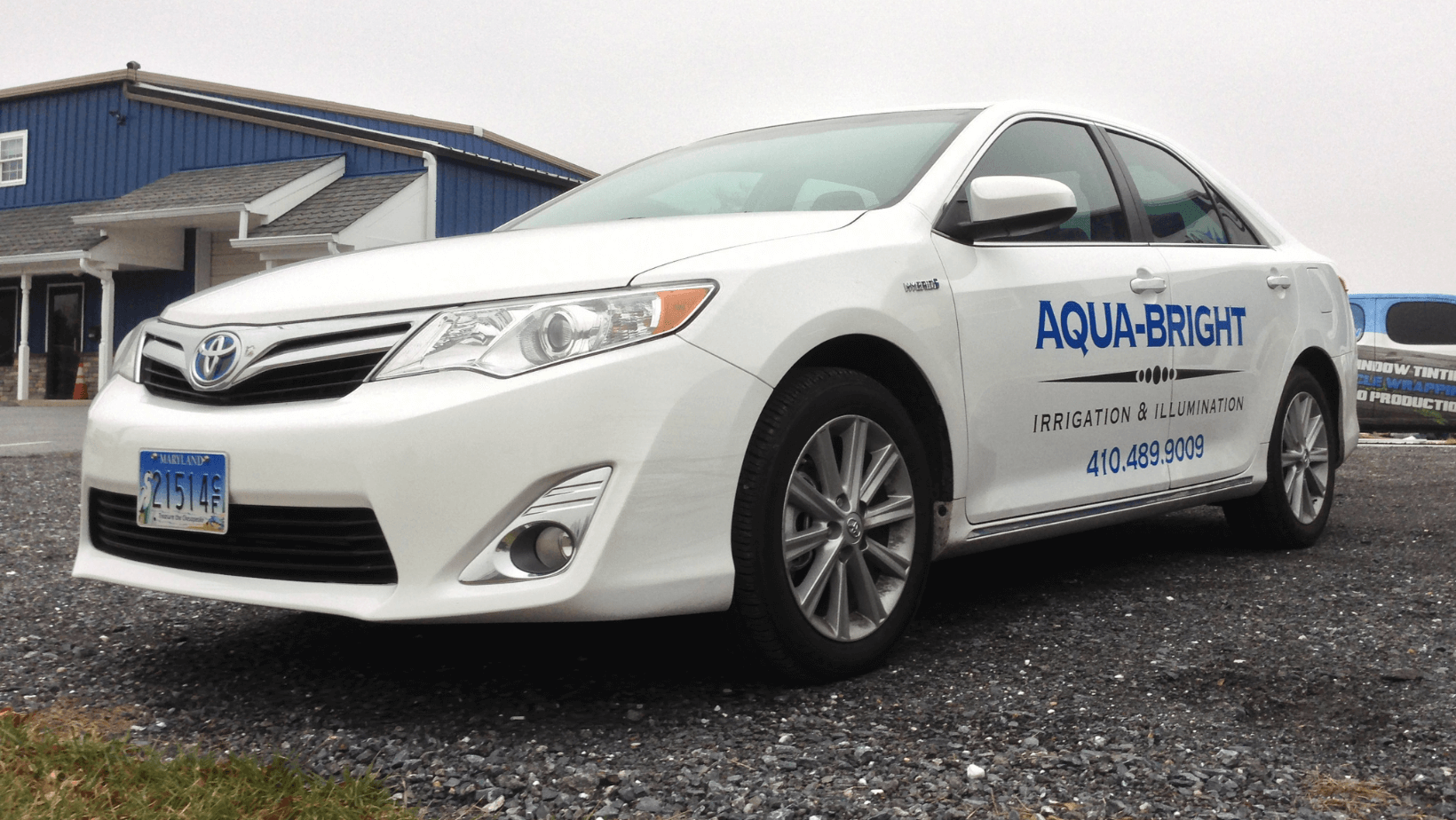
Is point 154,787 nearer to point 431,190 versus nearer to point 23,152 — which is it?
point 431,190

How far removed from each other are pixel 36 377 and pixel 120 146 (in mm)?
4520

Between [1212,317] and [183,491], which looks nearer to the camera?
[183,491]

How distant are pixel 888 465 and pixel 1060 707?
68 cm

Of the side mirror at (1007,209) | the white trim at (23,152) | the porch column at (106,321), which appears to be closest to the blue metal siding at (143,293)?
the porch column at (106,321)

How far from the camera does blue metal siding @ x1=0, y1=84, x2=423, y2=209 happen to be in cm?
2011

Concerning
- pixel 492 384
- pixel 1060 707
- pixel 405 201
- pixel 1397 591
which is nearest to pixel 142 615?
pixel 492 384

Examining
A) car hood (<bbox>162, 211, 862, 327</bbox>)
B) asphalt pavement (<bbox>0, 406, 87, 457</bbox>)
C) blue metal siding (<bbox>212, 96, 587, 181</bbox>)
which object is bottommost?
asphalt pavement (<bbox>0, 406, 87, 457</bbox>)

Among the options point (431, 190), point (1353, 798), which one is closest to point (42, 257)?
point (431, 190)

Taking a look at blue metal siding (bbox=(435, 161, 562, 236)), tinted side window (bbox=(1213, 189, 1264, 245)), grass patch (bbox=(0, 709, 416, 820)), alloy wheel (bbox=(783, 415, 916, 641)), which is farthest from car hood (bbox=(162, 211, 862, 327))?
blue metal siding (bbox=(435, 161, 562, 236))

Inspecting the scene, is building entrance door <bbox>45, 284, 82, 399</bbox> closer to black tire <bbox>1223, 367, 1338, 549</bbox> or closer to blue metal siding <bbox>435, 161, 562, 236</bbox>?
blue metal siding <bbox>435, 161, 562, 236</bbox>

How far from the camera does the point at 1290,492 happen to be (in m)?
4.71

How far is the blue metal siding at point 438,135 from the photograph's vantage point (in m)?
26.1

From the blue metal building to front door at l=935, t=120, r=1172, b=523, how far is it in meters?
14.2

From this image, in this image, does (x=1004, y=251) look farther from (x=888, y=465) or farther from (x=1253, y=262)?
(x=1253, y=262)
